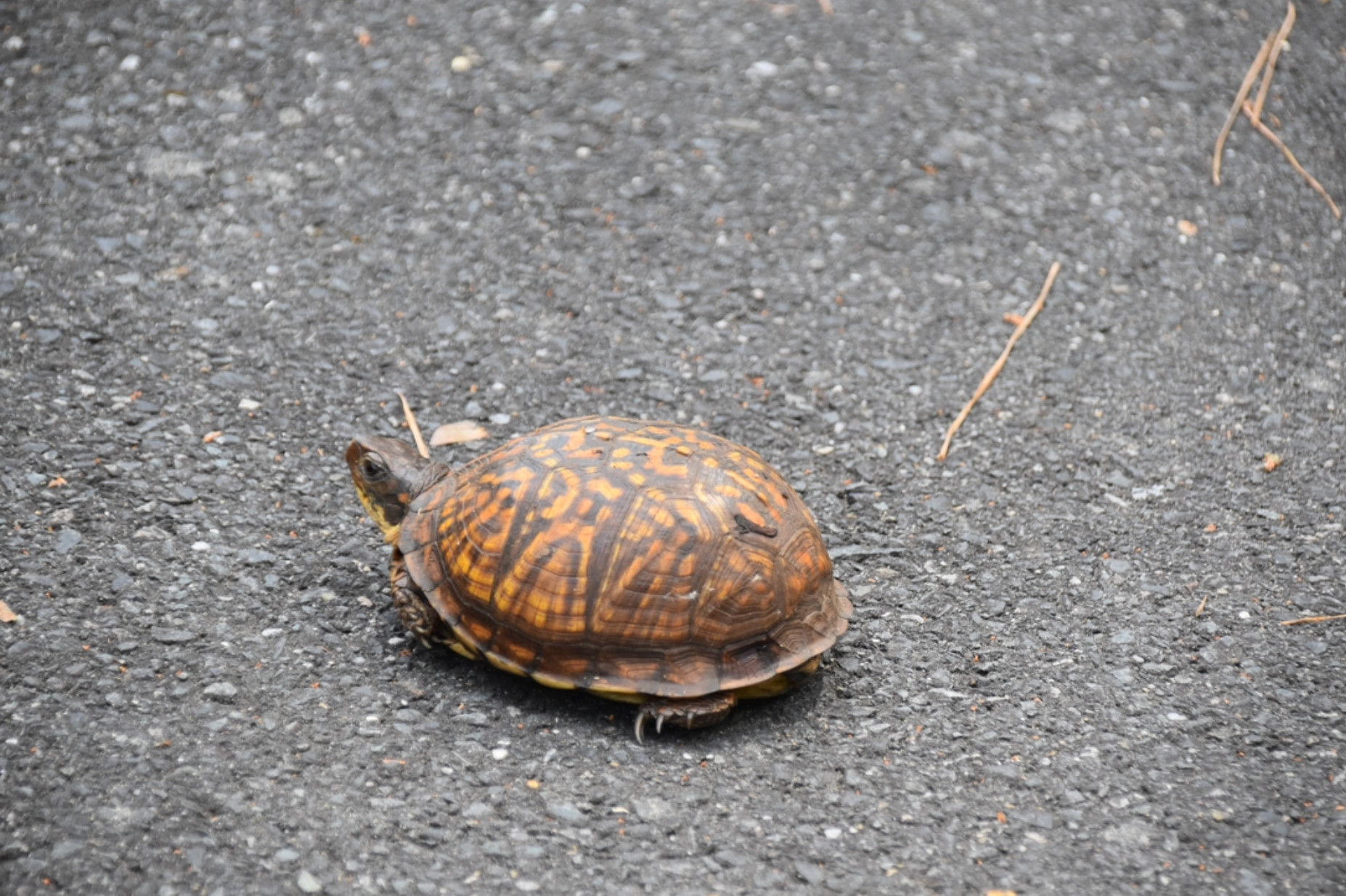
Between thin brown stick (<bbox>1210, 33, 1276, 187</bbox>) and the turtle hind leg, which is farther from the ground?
the turtle hind leg

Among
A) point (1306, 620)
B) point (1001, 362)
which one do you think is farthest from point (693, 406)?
point (1306, 620)

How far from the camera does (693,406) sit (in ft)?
13.2

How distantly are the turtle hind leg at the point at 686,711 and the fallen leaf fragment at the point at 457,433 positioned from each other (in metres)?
1.34

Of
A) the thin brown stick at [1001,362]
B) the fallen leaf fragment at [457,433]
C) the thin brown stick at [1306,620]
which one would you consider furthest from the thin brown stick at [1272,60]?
the fallen leaf fragment at [457,433]

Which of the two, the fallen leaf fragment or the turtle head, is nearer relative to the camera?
the turtle head

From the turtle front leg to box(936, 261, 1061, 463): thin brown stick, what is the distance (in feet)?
5.85

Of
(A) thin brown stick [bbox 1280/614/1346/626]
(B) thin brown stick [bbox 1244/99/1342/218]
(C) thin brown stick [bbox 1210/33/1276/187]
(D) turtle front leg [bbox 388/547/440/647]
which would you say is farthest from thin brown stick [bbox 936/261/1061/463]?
(D) turtle front leg [bbox 388/547/440/647]

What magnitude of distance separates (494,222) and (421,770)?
2.51 metres

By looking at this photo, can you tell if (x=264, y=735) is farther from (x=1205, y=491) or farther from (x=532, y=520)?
(x=1205, y=491)

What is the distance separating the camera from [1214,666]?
10.2ft

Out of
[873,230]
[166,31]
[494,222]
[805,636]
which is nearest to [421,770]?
[805,636]

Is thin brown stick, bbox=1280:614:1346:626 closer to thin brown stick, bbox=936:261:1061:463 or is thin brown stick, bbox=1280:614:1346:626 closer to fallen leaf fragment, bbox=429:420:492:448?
thin brown stick, bbox=936:261:1061:463

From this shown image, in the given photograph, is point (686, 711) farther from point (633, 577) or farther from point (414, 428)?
point (414, 428)

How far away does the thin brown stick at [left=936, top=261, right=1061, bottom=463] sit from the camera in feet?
13.0
